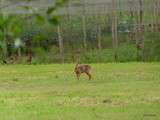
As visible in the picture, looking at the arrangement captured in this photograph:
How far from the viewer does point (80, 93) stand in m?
13.2

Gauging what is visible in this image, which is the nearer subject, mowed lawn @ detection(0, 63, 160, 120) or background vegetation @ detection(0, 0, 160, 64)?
mowed lawn @ detection(0, 63, 160, 120)

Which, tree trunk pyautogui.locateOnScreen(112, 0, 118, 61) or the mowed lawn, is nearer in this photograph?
the mowed lawn

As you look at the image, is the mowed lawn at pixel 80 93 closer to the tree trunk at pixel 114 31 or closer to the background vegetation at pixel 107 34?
the background vegetation at pixel 107 34

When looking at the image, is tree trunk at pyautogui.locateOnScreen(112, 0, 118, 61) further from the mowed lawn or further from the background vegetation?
the mowed lawn

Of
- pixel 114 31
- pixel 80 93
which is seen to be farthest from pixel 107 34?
pixel 80 93

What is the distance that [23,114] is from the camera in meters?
10.4

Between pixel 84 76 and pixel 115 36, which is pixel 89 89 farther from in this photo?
pixel 115 36

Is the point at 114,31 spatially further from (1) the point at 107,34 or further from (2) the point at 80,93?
(2) the point at 80,93

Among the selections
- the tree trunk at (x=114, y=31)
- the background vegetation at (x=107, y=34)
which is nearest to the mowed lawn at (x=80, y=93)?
the background vegetation at (x=107, y=34)

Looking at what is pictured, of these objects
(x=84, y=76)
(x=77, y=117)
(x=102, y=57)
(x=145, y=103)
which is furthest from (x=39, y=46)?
(x=102, y=57)

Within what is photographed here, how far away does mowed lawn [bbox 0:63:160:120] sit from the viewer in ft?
33.7

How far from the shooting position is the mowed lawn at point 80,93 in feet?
33.7

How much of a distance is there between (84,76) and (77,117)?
7.94 meters

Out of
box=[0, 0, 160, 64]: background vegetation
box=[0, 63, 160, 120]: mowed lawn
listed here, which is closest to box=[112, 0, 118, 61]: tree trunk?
box=[0, 0, 160, 64]: background vegetation
